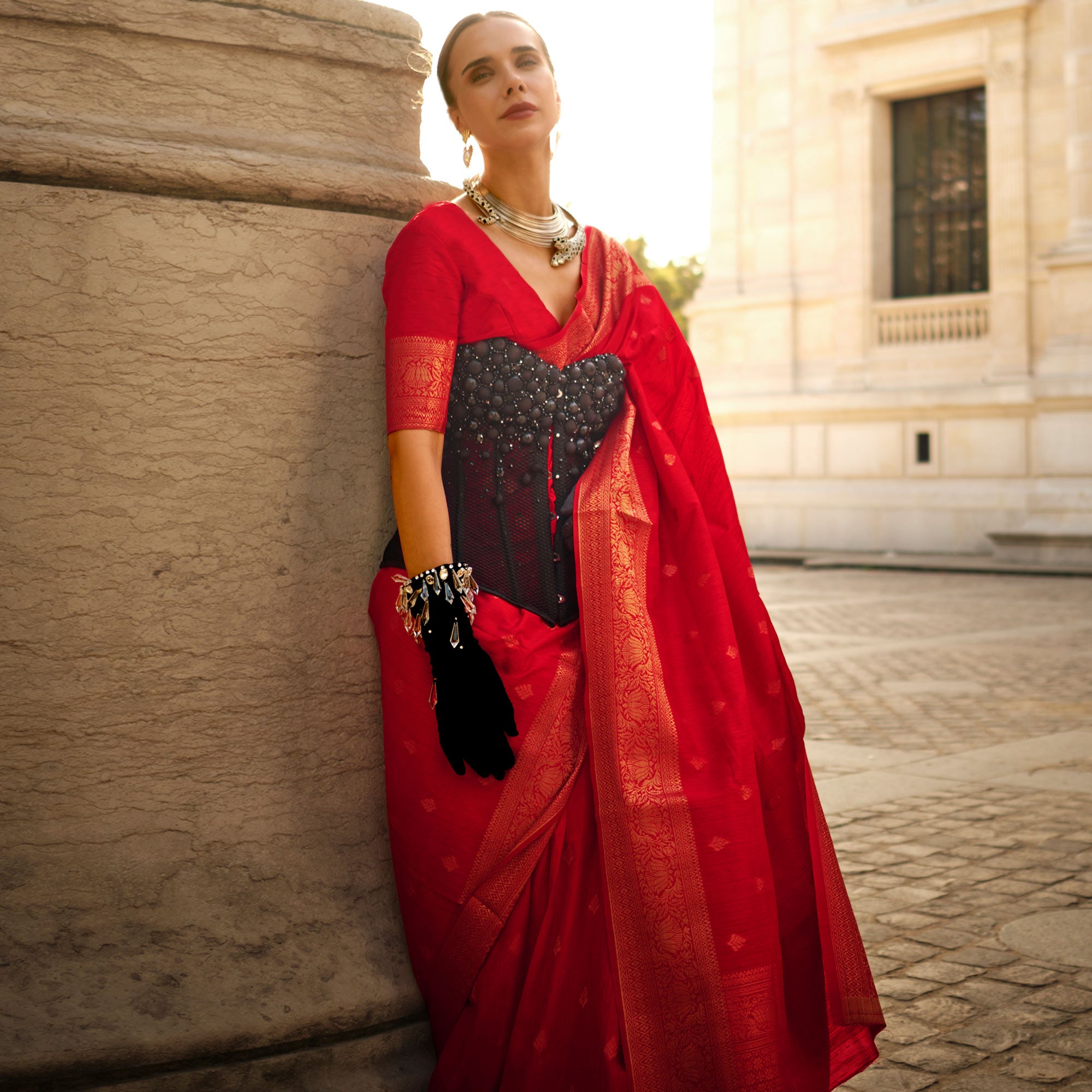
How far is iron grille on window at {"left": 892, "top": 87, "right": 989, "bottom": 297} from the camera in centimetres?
1808

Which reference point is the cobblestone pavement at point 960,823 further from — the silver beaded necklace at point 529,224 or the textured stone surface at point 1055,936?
the silver beaded necklace at point 529,224

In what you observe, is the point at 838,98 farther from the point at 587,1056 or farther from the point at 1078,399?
the point at 587,1056

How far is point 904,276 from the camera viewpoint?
18719 millimetres

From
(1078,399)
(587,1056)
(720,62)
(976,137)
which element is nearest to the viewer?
(587,1056)

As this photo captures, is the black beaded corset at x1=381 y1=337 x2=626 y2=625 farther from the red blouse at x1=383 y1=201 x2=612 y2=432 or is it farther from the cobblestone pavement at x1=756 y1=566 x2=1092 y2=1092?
the cobblestone pavement at x1=756 y1=566 x2=1092 y2=1092

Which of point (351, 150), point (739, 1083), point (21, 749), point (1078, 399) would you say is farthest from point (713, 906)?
point (1078, 399)

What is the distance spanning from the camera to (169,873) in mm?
2352

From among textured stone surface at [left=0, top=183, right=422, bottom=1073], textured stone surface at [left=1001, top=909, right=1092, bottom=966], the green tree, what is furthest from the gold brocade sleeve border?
the green tree

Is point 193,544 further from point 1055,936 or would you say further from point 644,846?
point 1055,936

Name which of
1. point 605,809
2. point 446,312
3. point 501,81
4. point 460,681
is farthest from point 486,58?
point 605,809

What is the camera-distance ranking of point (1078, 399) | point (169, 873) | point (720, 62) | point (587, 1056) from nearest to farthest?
point (587, 1056) < point (169, 873) < point (1078, 399) < point (720, 62)

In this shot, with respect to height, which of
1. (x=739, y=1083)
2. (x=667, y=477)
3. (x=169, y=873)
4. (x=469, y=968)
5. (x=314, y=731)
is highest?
(x=667, y=477)

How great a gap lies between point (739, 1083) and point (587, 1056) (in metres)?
0.25

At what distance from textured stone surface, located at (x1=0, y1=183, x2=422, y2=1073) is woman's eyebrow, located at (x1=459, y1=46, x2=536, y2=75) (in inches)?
12.0
